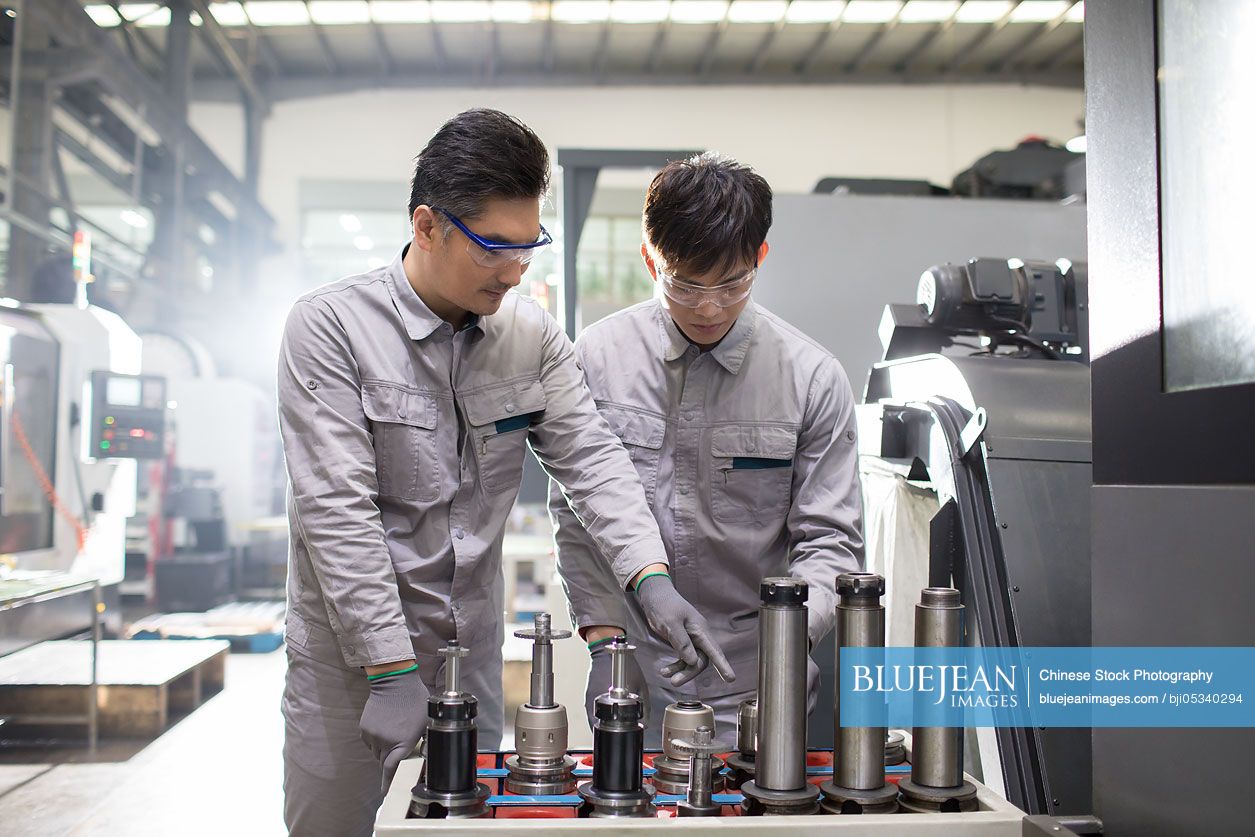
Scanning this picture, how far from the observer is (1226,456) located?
72 centimetres

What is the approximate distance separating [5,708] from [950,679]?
4345mm

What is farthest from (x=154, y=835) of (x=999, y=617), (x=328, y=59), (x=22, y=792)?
(x=328, y=59)

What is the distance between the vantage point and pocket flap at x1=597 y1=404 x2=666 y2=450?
169 centimetres

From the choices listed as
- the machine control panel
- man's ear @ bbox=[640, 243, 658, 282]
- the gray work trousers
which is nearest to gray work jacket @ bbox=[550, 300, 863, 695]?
man's ear @ bbox=[640, 243, 658, 282]

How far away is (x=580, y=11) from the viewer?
801 cm

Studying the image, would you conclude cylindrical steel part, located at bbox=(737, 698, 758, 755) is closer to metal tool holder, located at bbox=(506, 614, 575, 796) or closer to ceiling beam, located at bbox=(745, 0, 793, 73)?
metal tool holder, located at bbox=(506, 614, 575, 796)

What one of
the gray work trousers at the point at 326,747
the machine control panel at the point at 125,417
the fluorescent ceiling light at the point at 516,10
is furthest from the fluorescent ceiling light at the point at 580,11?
the gray work trousers at the point at 326,747

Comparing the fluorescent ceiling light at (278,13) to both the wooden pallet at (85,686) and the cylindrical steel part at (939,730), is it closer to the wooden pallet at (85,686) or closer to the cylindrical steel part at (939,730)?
the wooden pallet at (85,686)

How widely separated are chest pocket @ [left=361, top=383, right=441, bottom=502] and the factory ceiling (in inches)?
279

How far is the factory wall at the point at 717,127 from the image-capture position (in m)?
9.18

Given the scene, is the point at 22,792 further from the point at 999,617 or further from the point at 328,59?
the point at 328,59

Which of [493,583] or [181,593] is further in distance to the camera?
[181,593]

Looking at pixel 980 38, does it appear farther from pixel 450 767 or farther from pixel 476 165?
pixel 450 767

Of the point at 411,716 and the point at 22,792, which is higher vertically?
A: the point at 411,716
